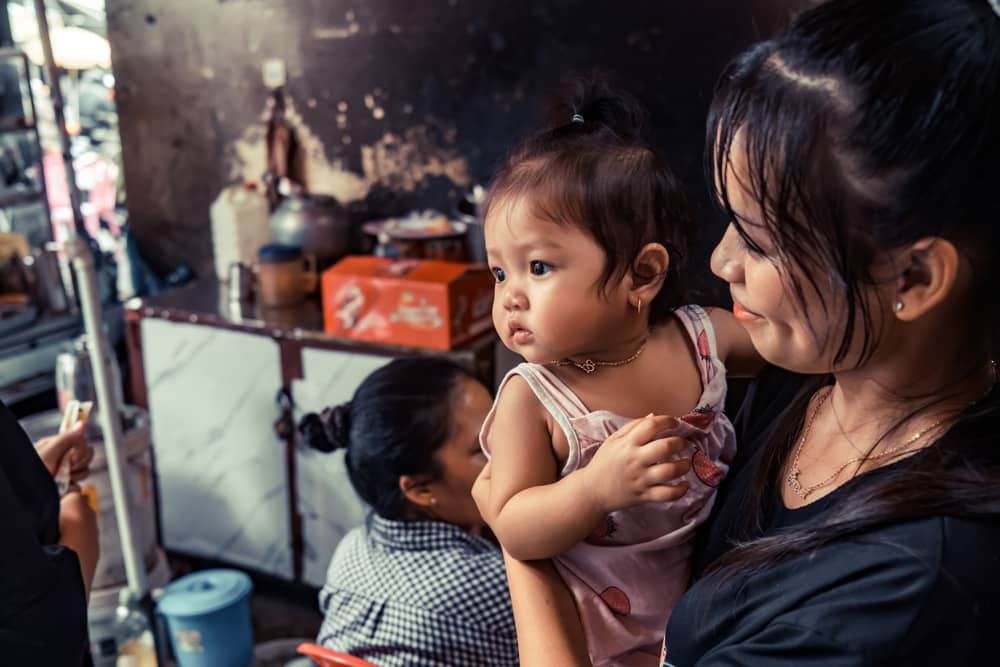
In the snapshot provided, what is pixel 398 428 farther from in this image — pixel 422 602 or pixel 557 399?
pixel 557 399

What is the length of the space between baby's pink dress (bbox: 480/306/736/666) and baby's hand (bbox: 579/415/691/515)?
0.48 feet

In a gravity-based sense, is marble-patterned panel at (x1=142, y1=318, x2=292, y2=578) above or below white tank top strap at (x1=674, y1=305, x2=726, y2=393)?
below

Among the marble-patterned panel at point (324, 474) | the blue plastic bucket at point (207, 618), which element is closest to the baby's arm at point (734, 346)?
the marble-patterned panel at point (324, 474)

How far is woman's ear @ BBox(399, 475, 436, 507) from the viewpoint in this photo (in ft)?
6.62

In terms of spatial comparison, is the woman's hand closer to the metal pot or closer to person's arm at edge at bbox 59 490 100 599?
person's arm at edge at bbox 59 490 100 599

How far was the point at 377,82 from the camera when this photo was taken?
141 inches

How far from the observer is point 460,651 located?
1.78 m

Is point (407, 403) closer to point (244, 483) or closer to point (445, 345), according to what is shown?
point (445, 345)

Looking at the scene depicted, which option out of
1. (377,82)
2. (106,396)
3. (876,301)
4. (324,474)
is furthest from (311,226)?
(876,301)

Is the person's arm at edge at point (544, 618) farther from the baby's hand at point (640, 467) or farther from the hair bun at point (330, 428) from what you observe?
the hair bun at point (330, 428)

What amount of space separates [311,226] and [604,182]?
248 centimetres

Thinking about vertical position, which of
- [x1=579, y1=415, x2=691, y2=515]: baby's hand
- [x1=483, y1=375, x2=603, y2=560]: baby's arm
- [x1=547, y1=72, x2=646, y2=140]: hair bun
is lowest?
[x1=483, y1=375, x2=603, y2=560]: baby's arm

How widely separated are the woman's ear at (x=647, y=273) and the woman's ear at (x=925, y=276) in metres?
0.40

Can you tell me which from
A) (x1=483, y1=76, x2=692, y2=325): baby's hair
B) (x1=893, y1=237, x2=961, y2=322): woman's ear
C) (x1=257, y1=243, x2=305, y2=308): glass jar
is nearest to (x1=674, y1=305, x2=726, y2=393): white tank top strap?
(x1=483, y1=76, x2=692, y2=325): baby's hair
